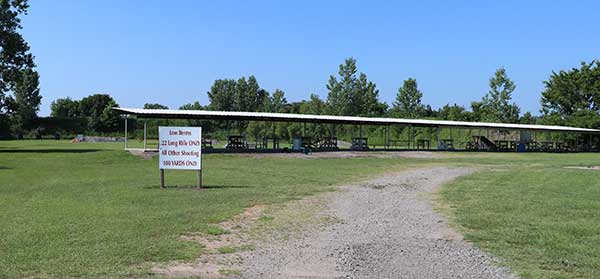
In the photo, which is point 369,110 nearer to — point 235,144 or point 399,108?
point 399,108

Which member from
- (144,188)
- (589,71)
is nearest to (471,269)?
(144,188)

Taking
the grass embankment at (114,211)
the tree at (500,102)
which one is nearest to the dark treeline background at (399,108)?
the tree at (500,102)

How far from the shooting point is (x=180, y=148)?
15.1 m

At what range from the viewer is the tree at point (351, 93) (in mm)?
76375

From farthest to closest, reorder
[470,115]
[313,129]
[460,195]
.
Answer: [470,115] → [313,129] → [460,195]

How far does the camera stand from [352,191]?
14867mm

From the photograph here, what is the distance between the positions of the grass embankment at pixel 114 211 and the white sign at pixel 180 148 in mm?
666

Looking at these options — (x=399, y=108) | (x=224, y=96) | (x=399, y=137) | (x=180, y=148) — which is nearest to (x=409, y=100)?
A: (x=399, y=108)

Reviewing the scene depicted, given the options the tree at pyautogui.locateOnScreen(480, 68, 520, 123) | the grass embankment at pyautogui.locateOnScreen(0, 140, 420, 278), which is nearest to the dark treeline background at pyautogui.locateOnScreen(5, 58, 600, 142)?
the tree at pyautogui.locateOnScreen(480, 68, 520, 123)

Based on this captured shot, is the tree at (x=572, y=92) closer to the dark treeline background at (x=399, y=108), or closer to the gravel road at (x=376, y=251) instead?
the dark treeline background at (x=399, y=108)

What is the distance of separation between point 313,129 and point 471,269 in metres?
53.1

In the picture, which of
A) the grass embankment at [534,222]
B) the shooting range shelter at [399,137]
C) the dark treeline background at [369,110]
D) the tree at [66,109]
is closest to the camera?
the grass embankment at [534,222]

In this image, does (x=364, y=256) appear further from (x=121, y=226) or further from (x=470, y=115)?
(x=470, y=115)

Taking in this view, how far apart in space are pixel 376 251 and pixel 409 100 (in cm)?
7458
